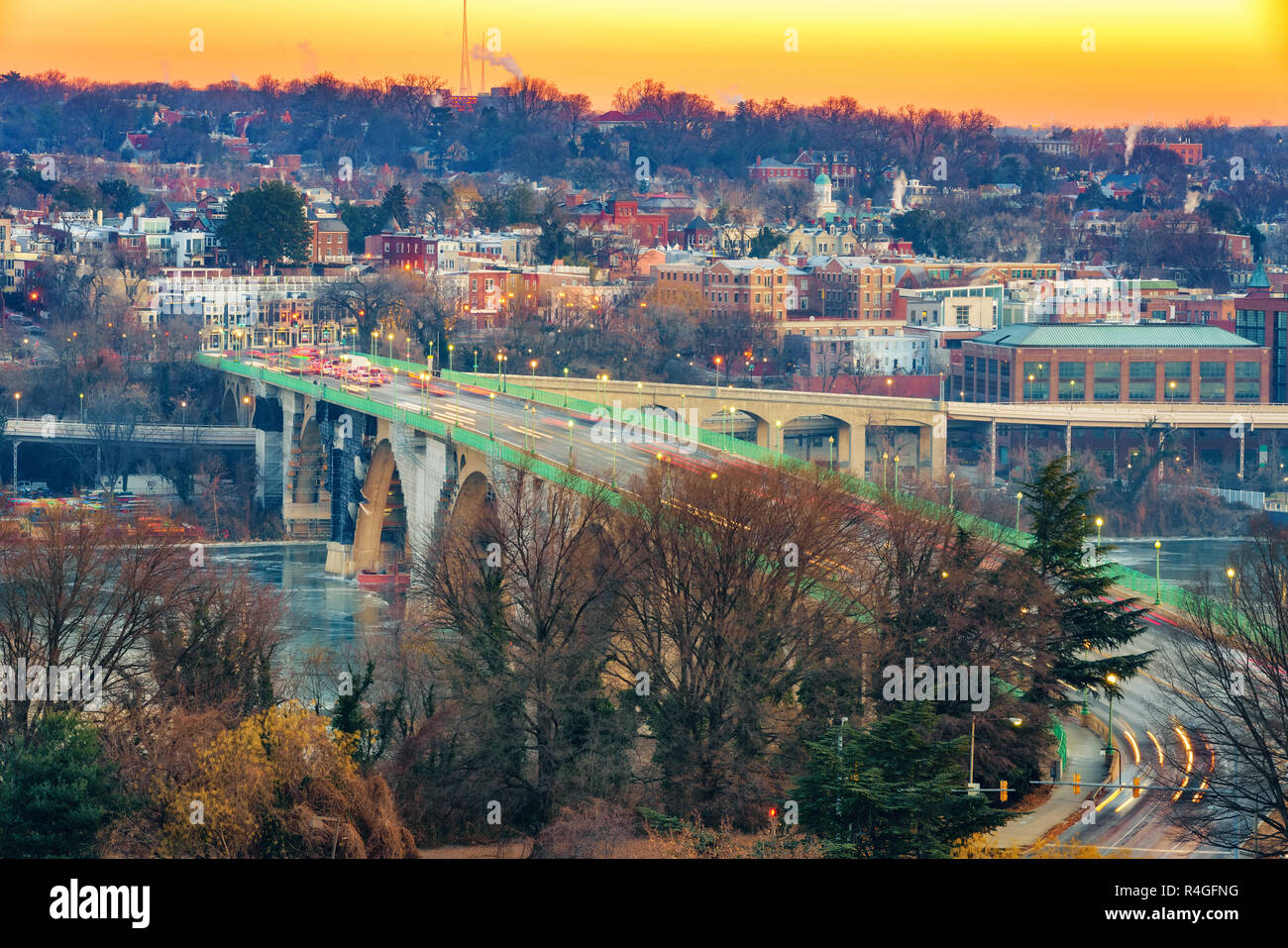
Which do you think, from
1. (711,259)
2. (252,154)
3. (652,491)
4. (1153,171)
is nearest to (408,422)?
(652,491)

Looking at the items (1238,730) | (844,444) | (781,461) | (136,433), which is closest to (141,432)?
(136,433)

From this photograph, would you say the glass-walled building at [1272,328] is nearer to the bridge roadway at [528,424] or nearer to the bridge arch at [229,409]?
the bridge roadway at [528,424]

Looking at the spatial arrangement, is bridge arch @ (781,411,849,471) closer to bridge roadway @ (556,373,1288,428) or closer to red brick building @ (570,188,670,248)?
bridge roadway @ (556,373,1288,428)

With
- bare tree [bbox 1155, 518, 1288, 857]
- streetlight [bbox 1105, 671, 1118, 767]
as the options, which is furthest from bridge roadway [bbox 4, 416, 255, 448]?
bare tree [bbox 1155, 518, 1288, 857]

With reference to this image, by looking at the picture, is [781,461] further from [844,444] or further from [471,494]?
[844,444]

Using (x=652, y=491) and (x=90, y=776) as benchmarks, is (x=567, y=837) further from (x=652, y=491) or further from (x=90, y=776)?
(x=652, y=491)

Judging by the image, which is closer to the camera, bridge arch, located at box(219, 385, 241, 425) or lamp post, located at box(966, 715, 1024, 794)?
lamp post, located at box(966, 715, 1024, 794)
